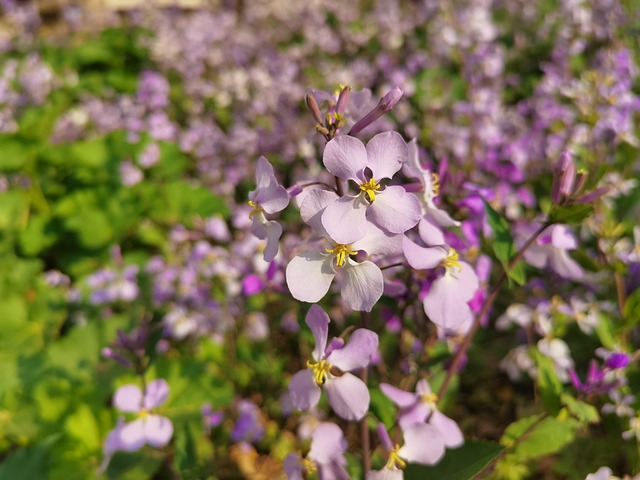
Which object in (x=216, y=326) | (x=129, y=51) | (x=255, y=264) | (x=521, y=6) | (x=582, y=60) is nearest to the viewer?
(x=255, y=264)

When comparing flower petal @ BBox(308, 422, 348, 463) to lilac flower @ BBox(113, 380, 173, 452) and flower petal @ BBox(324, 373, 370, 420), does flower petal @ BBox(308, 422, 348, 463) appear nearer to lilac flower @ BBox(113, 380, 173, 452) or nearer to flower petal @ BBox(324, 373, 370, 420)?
flower petal @ BBox(324, 373, 370, 420)

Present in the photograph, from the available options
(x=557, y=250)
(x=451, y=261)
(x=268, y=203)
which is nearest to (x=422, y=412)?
(x=451, y=261)

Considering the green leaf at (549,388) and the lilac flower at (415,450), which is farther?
the green leaf at (549,388)

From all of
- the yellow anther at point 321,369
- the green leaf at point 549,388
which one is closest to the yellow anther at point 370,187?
the yellow anther at point 321,369

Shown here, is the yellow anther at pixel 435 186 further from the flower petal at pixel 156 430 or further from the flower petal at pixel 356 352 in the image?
the flower petal at pixel 156 430

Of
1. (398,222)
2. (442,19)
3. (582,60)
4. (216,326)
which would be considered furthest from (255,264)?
(582,60)

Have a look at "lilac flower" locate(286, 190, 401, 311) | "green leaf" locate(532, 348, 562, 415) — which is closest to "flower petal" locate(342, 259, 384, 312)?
"lilac flower" locate(286, 190, 401, 311)

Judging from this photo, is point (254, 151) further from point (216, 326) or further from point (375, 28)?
point (375, 28)
